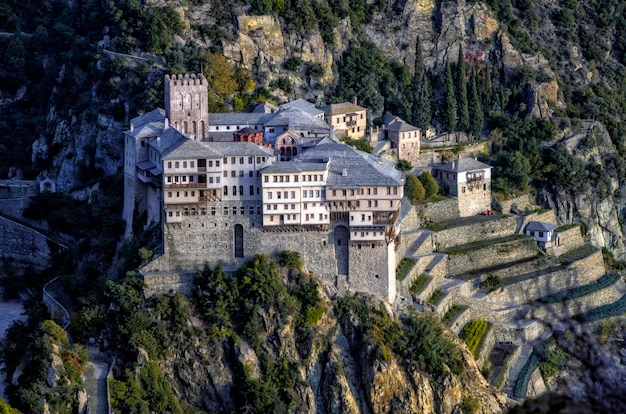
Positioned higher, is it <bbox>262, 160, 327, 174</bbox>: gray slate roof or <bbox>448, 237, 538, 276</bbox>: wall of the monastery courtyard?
<bbox>262, 160, 327, 174</bbox>: gray slate roof

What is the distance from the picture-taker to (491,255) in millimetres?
66500

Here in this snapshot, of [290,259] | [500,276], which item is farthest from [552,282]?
[290,259]

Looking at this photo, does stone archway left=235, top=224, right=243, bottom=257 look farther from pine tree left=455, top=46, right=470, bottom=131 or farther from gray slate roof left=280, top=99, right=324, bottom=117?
pine tree left=455, top=46, right=470, bottom=131

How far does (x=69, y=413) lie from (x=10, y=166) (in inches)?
1334

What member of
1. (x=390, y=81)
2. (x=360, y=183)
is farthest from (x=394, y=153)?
(x=360, y=183)

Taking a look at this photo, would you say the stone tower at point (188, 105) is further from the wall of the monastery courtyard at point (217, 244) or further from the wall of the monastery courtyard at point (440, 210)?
the wall of the monastery courtyard at point (440, 210)

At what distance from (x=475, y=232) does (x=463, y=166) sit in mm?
4272

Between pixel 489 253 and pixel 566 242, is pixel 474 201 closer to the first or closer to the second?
pixel 489 253

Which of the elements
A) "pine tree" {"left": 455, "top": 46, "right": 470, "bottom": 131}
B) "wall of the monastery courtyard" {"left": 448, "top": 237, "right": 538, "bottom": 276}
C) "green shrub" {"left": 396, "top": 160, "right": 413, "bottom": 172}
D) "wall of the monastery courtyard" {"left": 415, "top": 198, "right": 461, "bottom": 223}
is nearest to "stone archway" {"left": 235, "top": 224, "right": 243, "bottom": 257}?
"wall of the monastery courtyard" {"left": 448, "top": 237, "right": 538, "bottom": 276}

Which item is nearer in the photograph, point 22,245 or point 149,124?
point 149,124

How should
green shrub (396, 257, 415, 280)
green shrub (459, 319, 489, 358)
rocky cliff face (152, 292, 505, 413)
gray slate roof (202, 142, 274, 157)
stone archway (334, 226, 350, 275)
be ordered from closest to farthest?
rocky cliff face (152, 292, 505, 413)
gray slate roof (202, 142, 274, 157)
stone archway (334, 226, 350, 275)
green shrub (396, 257, 415, 280)
green shrub (459, 319, 489, 358)

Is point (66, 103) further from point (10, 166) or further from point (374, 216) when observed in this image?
point (374, 216)

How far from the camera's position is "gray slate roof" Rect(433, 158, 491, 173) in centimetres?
6925

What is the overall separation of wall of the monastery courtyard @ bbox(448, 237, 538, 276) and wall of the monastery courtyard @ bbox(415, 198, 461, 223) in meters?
2.94
